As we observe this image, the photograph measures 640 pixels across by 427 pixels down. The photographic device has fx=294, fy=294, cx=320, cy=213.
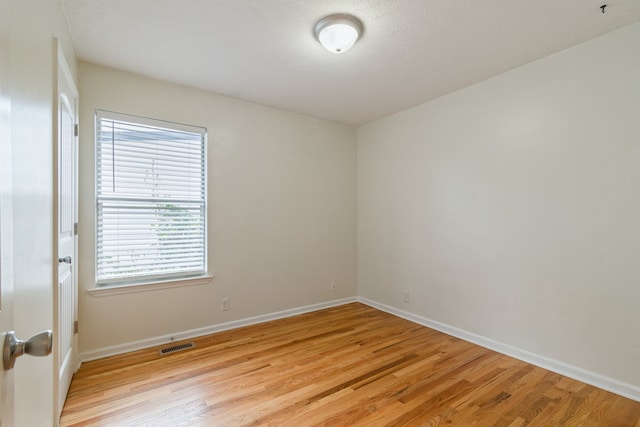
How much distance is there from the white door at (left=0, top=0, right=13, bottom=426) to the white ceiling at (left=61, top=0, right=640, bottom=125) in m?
1.58

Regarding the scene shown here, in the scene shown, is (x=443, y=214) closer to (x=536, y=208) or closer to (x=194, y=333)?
(x=536, y=208)

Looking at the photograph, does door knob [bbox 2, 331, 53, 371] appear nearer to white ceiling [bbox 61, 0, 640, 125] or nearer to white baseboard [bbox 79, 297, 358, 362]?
white ceiling [bbox 61, 0, 640, 125]

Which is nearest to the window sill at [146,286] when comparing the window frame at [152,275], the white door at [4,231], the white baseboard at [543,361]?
the window frame at [152,275]

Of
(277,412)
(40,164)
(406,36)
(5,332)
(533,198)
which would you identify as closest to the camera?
(5,332)

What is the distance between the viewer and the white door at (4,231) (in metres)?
0.59

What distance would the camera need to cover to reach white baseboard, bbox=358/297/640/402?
6.89ft

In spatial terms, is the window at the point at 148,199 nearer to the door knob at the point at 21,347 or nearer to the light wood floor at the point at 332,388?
the light wood floor at the point at 332,388

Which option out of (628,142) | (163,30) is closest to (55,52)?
(163,30)

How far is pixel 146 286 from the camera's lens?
2.81 meters

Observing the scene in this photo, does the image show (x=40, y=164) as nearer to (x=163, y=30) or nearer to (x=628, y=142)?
(x=163, y=30)

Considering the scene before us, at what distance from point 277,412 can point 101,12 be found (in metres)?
2.90

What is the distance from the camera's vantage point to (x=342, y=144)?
4.25 metres

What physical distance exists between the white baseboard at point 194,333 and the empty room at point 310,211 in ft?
0.07

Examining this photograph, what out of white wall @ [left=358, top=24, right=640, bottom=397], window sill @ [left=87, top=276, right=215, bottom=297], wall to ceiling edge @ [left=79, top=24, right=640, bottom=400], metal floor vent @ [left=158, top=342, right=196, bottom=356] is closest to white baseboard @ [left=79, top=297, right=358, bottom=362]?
wall to ceiling edge @ [left=79, top=24, right=640, bottom=400]
